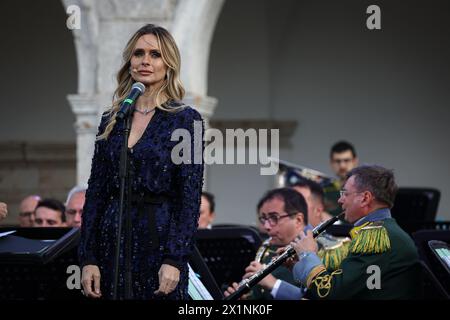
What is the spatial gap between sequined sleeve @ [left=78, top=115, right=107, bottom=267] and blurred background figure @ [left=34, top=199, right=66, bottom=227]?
11.4ft

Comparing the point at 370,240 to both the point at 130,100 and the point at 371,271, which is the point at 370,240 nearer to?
the point at 371,271

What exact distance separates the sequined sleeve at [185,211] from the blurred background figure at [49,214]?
3627mm

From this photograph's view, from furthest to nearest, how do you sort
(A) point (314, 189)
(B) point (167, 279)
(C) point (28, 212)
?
(C) point (28, 212)
(A) point (314, 189)
(B) point (167, 279)

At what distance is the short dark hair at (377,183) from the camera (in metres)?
5.39

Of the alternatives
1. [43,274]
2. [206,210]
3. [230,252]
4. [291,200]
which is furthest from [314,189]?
[43,274]

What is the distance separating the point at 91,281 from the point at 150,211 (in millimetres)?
331

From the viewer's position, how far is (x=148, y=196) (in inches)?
168

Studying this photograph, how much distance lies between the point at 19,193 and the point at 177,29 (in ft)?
15.0

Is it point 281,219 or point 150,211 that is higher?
point 150,211

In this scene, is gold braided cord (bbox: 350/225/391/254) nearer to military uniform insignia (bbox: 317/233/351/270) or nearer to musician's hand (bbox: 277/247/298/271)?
military uniform insignia (bbox: 317/233/351/270)

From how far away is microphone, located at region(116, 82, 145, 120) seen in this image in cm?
420

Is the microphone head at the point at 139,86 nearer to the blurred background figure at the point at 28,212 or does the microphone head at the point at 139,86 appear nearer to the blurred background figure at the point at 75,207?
the blurred background figure at the point at 75,207

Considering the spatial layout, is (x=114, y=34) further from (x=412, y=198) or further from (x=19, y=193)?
(x=19, y=193)

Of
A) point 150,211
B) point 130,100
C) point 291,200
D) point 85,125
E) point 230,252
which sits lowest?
point 230,252
